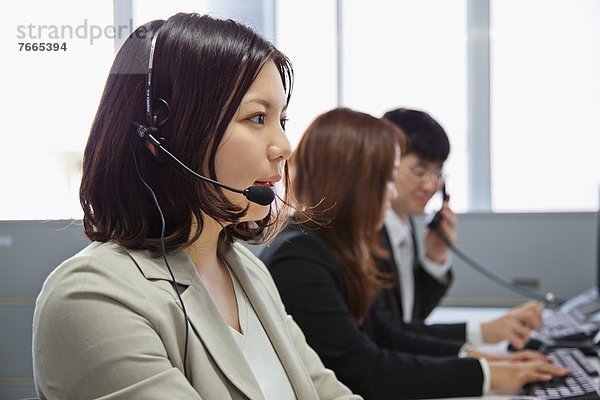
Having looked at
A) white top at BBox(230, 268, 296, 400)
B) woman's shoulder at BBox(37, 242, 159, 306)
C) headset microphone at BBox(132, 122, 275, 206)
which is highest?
headset microphone at BBox(132, 122, 275, 206)

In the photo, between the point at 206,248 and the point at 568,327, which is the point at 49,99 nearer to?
the point at 206,248

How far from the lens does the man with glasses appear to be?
200cm

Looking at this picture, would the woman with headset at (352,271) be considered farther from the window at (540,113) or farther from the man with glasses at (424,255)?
the window at (540,113)

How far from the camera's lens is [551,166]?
A: 319cm

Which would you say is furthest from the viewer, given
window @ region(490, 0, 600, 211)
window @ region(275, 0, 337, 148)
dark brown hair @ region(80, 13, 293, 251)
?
window @ region(490, 0, 600, 211)

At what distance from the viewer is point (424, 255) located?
94.1 inches

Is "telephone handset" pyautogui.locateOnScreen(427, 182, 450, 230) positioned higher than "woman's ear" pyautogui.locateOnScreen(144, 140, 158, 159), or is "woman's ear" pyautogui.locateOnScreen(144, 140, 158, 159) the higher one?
"woman's ear" pyautogui.locateOnScreen(144, 140, 158, 159)

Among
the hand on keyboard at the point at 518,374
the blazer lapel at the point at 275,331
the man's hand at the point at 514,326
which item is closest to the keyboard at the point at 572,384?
the hand on keyboard at the point at 518,374

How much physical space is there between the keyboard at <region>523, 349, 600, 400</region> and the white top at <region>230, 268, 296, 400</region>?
1.88 ft

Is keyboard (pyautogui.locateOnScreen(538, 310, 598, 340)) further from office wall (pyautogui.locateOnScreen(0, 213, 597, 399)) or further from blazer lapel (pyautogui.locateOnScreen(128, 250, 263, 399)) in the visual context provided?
blazer lapel (pyautogui.locateOnScreen(128, 250, 263, 399))

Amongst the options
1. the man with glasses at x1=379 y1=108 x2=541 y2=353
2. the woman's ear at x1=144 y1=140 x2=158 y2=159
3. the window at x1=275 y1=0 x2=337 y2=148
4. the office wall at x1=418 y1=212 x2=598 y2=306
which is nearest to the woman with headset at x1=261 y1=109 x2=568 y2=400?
the window at x1=275 y1=0 x2=337 y2=148

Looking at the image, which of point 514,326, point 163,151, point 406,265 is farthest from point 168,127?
point 406,265

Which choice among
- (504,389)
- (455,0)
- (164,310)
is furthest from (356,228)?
(455,0)

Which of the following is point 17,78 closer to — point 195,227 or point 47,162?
point 47,162
